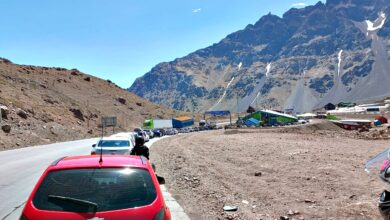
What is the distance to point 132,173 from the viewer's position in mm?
4949

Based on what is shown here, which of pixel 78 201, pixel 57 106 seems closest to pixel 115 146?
pixel 78 201

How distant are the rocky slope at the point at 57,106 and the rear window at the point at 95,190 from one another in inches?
1514

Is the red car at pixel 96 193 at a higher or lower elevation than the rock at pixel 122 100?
lower

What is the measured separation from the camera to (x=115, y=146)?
19.8 metres

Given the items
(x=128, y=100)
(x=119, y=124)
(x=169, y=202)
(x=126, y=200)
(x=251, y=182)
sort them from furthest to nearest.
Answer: (x=128, y=100) < (x=119, y=124) < (x=251, y=182) < (x=169, y=202) < (x=126, y=200)

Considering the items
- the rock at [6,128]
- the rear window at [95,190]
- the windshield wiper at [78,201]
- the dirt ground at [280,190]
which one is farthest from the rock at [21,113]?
the windshield wiper at [78,201]

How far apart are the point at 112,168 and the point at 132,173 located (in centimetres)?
21

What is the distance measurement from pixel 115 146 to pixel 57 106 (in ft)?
222

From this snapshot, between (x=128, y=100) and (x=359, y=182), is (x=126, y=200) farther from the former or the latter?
(x=128, y=100)

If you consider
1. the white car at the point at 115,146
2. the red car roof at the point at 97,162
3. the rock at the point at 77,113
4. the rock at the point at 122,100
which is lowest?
the white car at the point at 115,146

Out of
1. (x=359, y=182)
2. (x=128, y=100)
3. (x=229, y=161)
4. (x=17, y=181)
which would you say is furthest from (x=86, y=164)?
(x=128, y=100)

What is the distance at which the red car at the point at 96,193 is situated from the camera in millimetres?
4453

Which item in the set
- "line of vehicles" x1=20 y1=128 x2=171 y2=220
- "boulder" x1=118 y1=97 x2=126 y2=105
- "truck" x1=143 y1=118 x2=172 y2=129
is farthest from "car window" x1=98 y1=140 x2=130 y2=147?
"boulder" x1=118 y1=97 x2=126 y2=105

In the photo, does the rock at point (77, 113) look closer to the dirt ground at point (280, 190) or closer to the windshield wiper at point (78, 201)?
the dirt ground at point (280, 190)
